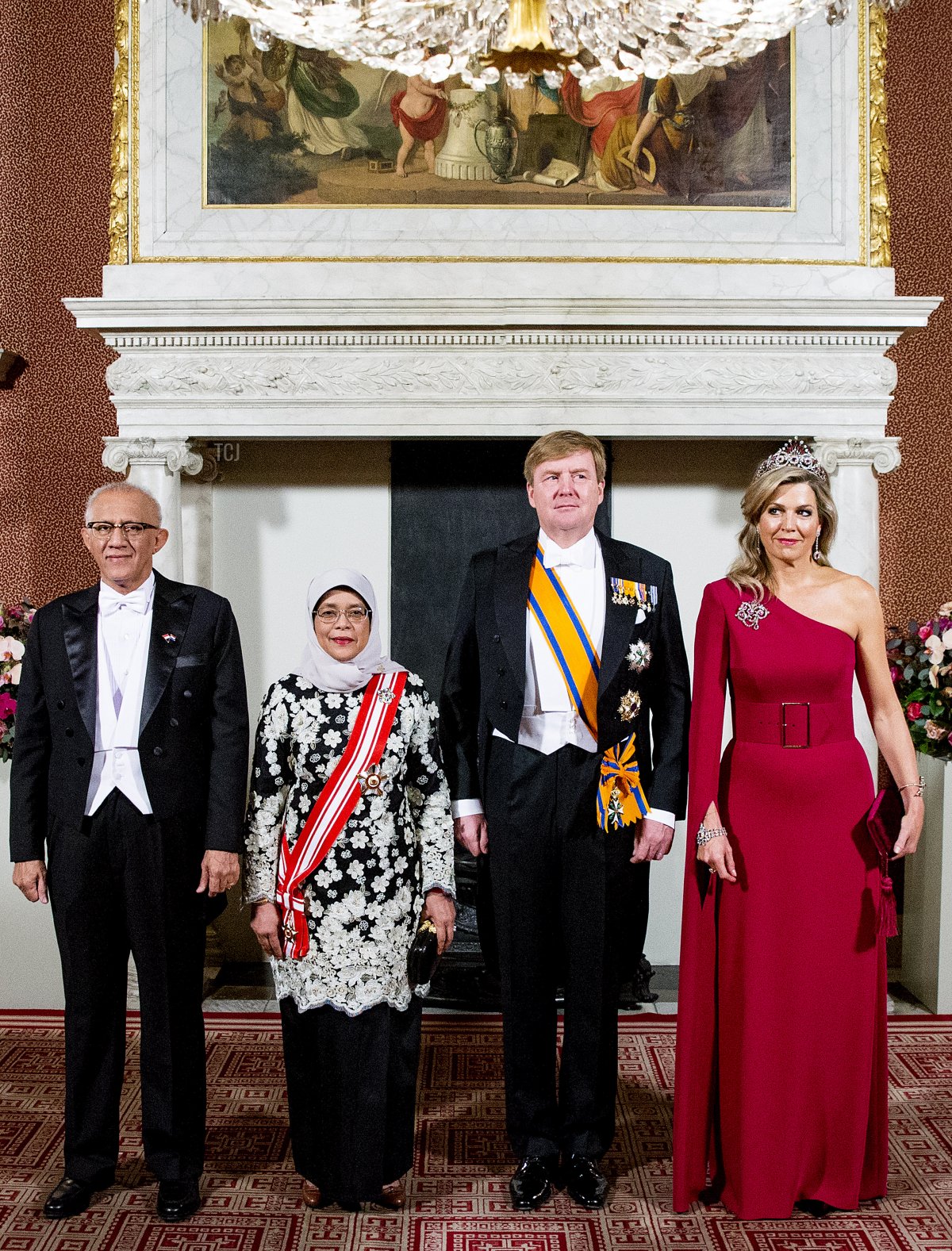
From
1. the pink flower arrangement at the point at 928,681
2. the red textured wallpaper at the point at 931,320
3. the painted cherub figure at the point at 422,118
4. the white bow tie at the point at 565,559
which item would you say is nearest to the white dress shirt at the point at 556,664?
the white bow tie at the point at 565,559

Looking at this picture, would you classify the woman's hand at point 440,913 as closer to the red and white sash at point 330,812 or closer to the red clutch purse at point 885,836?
the red and white sash at point 330,812

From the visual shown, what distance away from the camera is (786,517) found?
285 centimetres

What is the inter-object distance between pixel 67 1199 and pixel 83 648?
129 centimetres

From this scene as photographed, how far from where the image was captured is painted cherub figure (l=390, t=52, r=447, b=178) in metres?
4.63

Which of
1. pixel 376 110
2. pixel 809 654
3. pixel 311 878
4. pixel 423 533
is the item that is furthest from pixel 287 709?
pixel 376 110

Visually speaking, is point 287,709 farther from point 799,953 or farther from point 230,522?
point 230,522

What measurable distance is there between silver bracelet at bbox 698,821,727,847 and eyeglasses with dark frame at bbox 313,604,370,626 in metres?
0.93

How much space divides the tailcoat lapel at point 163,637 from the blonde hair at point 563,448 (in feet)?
2.95

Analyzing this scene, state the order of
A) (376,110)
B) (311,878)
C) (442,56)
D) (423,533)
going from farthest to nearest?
(423,533) → (376,110) → (442,56) → (311,878)

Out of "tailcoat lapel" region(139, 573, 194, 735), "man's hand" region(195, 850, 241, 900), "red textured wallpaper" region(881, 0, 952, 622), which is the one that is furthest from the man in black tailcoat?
"red textured wallpaper" region(881, 0, 952, 622)

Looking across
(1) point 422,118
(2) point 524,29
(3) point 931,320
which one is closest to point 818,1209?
(2) point 524,29

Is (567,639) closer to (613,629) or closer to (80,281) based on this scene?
(613,629)

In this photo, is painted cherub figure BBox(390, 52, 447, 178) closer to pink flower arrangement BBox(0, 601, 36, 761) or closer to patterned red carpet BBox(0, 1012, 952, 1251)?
pink flower arrangement BBox(0, 601, 36, 761)

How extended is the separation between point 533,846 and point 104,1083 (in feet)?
3.79
